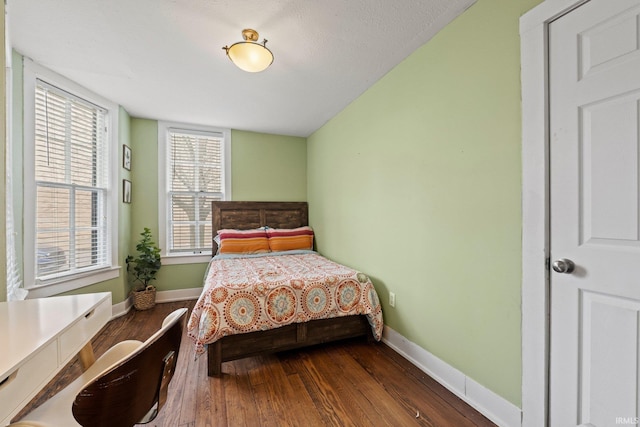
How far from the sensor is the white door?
1.01m

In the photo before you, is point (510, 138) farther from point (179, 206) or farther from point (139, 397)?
point (179, 206)

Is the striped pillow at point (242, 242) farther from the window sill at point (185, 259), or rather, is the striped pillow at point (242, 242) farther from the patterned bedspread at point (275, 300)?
the patterned bedspread at point (275, 300)

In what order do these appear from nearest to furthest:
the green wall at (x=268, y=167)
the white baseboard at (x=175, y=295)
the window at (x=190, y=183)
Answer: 1. the white baseboard at (x=175, y=295)
2. the window at (x=190, y=183)
3. the green wall at (x=268, y=167)

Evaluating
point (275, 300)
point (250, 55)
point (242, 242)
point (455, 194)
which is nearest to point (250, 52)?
point (250, 55)

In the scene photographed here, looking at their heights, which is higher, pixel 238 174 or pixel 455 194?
pixel 238 174

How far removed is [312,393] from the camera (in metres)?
1.71

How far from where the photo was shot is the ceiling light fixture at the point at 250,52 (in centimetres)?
179

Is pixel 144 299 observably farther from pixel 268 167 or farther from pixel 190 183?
pixel 268 167

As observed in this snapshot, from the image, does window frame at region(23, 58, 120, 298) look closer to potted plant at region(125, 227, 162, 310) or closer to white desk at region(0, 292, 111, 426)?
potted plant at region(125, 227, 162, 310)

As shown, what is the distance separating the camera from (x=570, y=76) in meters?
1.17

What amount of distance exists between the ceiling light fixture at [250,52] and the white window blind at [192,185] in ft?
7.15

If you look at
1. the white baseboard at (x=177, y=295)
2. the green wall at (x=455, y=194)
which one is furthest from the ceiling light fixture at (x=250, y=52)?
the white baseboard at (x=177, y=295)

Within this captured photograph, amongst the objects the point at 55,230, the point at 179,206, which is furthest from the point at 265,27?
the point at 179,206

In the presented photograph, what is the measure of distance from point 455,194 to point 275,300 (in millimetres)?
1507
